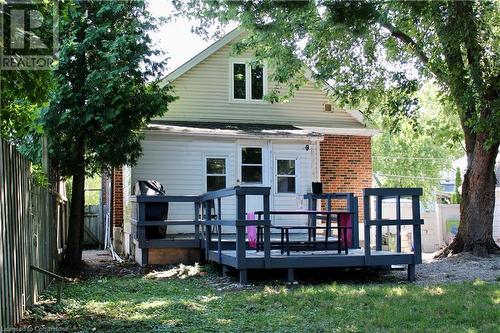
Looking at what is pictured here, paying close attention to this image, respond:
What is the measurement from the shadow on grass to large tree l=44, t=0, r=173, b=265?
3.65 m

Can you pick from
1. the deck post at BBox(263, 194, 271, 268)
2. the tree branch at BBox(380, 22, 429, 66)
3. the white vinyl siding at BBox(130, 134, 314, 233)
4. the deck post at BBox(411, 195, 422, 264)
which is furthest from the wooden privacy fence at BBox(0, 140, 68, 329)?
the tree branch at BBox(380, 22, 429, 66)

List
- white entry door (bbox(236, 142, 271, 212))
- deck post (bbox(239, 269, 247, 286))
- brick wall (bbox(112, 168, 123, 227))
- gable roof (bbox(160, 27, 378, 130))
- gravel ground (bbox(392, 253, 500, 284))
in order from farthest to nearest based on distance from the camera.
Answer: brick wall (bbox(112, 168, 123, 227)) < gable roof (bbox(160, 27, 378, 130)) < white entry door (bbox(236, 142, 271, 212)) < gravel ground (bbox(392, 253, 500, 284)) < deck post (bbox(239, 269, 247, 286))

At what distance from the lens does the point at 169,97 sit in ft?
39.2

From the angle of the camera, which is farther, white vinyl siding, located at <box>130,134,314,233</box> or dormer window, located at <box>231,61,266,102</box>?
dormer window, located at <box>231,61,266,102</box>

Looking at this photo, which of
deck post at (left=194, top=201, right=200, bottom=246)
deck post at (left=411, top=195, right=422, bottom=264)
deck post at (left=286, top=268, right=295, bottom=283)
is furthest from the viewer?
deck post at (left=194, top=201, right=200, bottom=246)

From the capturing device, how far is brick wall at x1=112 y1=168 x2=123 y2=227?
16391 mm

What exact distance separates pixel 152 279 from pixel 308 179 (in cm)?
612

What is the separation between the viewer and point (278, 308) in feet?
22.0

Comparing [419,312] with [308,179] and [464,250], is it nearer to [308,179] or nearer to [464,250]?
[464,250]

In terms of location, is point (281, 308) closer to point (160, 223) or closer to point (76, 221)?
point (160, 223)

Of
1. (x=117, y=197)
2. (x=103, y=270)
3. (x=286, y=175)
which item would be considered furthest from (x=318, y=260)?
(x=117, y=197)

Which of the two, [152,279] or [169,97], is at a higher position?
[169,97]

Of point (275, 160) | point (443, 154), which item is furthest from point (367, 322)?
point (443, 154)

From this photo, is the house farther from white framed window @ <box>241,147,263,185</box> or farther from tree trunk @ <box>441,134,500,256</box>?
tree trunk @ <box>441,134,500,256</box>
